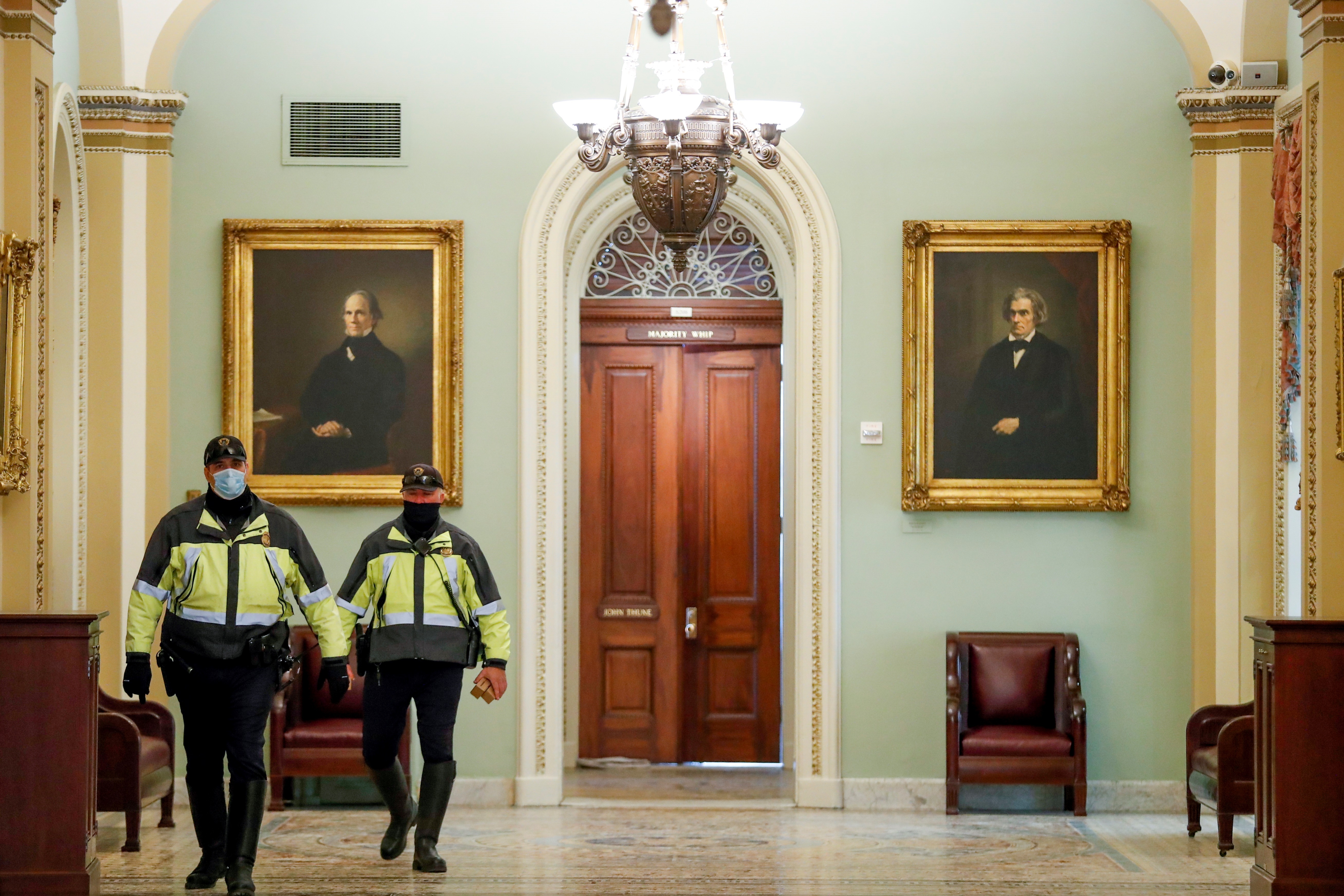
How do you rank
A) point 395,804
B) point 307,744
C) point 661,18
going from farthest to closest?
1. point 307,744
2. point 395,804
3. point 661,18

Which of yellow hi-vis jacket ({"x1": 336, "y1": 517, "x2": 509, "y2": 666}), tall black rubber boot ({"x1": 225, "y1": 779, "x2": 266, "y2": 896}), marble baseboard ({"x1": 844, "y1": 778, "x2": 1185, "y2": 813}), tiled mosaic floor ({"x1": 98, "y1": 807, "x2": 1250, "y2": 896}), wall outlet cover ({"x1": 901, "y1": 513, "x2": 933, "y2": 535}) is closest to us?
tall black rubber boot ({"x1": 225, "y1": 779, "x2": 266, "y2": 896})

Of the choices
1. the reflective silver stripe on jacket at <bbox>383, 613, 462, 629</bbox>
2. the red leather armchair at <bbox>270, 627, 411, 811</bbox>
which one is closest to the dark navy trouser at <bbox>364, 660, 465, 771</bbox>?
the reflective silver stripe on jacket at <bbox>383, 613, 462, 629</bbox>

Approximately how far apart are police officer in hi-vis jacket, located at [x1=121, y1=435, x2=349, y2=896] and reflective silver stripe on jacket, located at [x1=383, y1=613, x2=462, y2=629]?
304mm

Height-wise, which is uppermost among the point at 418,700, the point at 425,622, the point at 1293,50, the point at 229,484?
the point at 1293,50

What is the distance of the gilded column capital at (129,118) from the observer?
7.07 metres

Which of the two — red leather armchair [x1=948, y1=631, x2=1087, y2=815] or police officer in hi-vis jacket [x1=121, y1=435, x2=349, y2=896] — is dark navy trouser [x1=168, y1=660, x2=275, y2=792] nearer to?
police officer in hi-vis jacket [x1=121, y1=435, x2=349, y2=896]

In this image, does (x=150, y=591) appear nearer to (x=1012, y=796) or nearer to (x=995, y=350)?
(x=995, y=350)

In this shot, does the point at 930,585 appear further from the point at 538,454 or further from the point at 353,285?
the point at 353,285

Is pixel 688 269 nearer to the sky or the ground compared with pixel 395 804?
nearer to the sky

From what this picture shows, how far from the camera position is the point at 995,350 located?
723 centimetres

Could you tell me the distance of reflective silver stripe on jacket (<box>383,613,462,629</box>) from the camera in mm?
5418

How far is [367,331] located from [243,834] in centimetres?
298

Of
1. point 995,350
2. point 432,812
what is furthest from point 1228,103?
point 432,812

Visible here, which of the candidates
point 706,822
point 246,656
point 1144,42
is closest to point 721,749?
point 706,822
